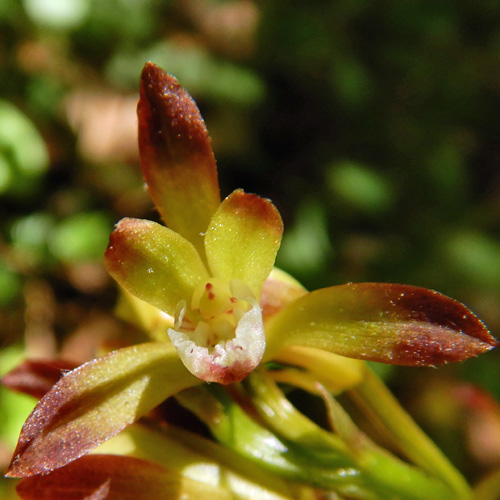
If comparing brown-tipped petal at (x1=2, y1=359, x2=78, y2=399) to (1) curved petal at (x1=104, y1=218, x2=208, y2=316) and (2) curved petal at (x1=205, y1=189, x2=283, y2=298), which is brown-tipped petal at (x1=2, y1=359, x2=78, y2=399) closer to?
(1) curved petal at (x1=104, y1=218, x2=208, y2=316)

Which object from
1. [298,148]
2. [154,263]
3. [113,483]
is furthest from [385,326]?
[298,148]

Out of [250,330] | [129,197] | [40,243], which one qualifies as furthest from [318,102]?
[250,330]

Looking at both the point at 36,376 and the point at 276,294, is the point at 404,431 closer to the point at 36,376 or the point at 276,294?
the point at 276,294

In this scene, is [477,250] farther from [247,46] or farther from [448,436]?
[247,46]

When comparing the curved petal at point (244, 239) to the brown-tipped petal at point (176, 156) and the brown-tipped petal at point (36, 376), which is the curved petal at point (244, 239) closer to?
the brown-tipped petal at point (176, 156)

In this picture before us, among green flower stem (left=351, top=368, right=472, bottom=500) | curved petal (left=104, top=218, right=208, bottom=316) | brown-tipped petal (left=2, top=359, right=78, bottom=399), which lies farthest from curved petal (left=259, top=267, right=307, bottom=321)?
brown-tipped petal (left=2, top=359, right=78, bottom=399)

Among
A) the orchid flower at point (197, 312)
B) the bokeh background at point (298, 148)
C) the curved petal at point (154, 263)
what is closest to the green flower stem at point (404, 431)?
the orchid flower at point (197, 312)
